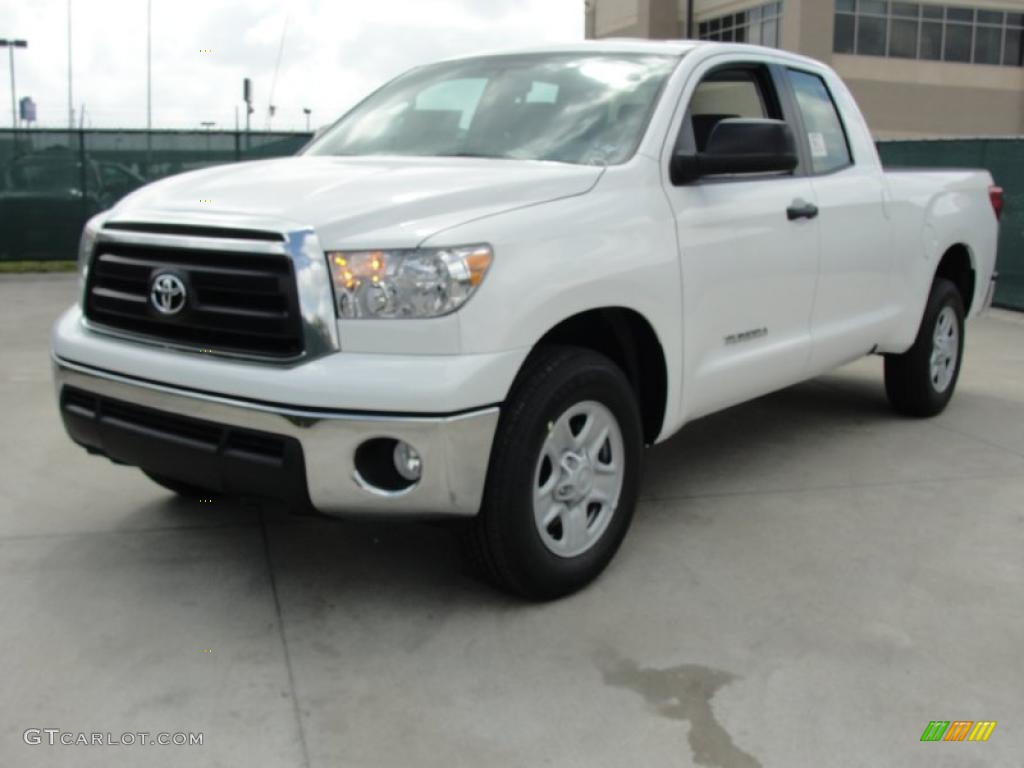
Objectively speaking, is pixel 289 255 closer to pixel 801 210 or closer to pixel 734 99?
pixel 801 210

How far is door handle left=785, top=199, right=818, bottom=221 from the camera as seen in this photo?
4.64 metres

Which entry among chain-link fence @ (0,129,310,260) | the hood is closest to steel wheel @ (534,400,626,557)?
the hood

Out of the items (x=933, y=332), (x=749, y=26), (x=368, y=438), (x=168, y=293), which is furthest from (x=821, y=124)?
(x=749, y=26)

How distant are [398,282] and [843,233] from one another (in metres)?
2.67

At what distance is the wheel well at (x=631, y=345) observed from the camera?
3777mm

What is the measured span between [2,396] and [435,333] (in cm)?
460

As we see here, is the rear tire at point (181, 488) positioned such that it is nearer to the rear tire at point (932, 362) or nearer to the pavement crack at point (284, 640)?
the pavement crack at point (284, 640)

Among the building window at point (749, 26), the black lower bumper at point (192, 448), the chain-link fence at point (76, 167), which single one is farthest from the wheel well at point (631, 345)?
the building window at point (749, 26)

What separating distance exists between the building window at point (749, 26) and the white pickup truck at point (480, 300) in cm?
3669

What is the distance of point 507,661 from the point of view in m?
3.26

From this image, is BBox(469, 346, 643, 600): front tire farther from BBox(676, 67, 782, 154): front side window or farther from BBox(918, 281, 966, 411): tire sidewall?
BBox(918, 281, 966, 411): tire sidewall

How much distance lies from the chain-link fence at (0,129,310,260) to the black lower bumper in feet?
42.9

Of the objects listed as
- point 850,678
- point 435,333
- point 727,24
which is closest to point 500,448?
point 435,333

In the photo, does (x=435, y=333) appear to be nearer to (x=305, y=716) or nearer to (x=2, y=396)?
(x=305, y=716)
